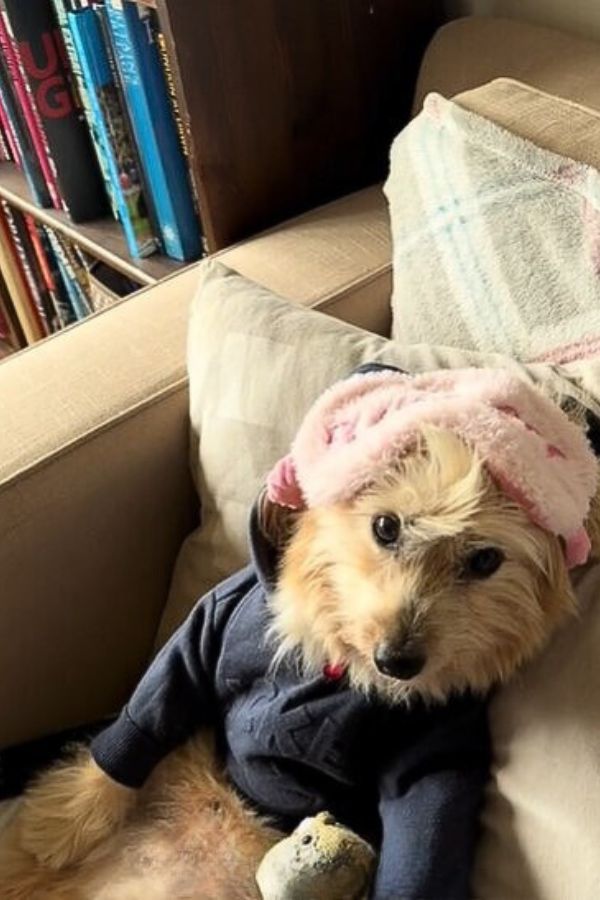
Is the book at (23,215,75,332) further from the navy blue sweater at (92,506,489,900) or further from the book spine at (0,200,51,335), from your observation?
the navy blue sweater at (92,506,489,900)

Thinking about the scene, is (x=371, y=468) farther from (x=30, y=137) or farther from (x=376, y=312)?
(x=30, y=137)

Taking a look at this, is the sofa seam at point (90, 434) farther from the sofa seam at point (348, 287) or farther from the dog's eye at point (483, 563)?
the dog's eye at point (483, 563)

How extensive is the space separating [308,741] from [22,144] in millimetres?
1133

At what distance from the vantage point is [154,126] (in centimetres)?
139

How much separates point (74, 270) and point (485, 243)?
3.32ft

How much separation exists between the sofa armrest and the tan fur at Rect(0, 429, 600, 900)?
221 millimetres

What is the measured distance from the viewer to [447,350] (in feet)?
3.30

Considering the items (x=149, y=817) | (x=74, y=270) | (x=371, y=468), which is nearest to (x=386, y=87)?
(x=74, y=270)

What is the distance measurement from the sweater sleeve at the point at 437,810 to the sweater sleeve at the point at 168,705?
22 cm

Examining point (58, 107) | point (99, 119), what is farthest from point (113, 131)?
point (58, 107)

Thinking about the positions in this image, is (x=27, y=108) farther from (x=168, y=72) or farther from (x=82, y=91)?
(x=168, y=72)

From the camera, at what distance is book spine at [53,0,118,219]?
1461mm

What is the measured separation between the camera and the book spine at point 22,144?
1.65m

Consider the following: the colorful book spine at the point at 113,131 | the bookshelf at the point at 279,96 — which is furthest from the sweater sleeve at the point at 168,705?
the colorful book spine at the point at 113,131
